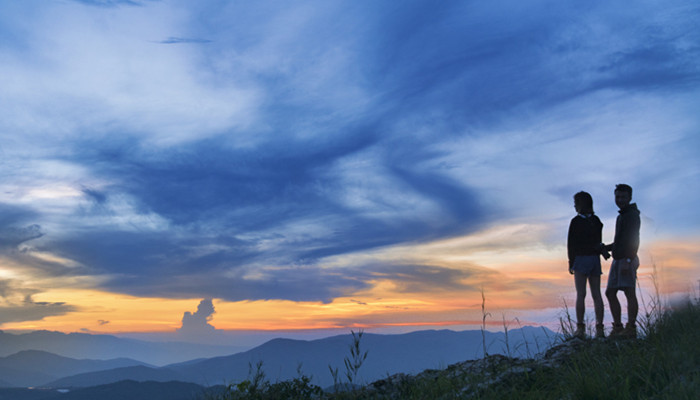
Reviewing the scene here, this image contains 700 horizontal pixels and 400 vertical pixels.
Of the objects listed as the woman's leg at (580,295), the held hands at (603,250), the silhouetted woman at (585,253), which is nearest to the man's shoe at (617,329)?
the silhouetted woman at (585,253)

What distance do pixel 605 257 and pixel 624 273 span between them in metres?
0.60

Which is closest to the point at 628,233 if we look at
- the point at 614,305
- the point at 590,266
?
the point at 590,266

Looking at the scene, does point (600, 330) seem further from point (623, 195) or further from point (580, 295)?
point (623, 195)

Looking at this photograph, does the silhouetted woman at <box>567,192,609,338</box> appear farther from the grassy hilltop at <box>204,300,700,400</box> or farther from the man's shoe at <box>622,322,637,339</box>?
the grassy hilltop at <box>204,300,700,400</box>

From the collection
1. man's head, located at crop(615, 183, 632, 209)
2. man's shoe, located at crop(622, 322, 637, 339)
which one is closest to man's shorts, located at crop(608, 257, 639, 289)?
man's shoe, located at crop(622, 322, 637, 339)

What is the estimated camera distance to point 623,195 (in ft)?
28.2

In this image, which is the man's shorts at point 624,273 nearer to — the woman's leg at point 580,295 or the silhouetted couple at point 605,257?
the silhouetted couple at point 605,257

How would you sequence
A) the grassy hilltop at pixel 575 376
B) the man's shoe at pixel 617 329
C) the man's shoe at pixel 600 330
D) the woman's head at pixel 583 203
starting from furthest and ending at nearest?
the woman's head at pixel 583 203, the man's shoe at pixel 617 329, the man's shoe at pixel 600 330, the grassy hilltop at pixel 575 376

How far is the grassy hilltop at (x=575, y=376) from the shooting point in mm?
5297

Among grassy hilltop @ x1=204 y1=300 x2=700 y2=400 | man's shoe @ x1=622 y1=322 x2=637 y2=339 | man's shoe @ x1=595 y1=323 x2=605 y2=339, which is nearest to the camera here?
grassy hilltop @ x1=204 y1=300 x2=700 y2=400

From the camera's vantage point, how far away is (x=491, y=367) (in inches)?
299

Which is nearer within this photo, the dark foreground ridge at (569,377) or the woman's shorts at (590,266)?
the dark foreground ridge at (569,377)

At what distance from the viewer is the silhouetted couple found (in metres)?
8.47

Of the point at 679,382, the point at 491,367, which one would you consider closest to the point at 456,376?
the point at 491,367
